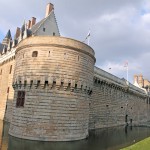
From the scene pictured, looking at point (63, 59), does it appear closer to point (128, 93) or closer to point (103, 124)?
point (103, 124)

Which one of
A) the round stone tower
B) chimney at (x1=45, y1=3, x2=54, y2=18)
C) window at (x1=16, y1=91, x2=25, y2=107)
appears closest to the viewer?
the round stone tower

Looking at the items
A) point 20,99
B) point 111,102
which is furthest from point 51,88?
point 111,102

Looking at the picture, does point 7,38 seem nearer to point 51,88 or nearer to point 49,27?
point 49,27

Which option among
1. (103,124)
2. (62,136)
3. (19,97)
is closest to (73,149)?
(62,136)

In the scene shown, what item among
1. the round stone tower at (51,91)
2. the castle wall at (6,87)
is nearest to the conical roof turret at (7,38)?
the castle wall at (6,87)

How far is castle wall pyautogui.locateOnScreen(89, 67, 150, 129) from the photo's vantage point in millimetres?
30109

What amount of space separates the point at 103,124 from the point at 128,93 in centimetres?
1391

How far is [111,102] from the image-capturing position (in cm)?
3500

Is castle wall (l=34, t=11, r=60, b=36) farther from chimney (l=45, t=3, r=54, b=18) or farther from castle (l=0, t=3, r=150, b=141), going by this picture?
castle (l=0, t=3, r=150, b=141)

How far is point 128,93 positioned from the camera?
43.7 m

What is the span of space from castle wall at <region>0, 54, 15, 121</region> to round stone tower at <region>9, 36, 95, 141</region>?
11.3 m

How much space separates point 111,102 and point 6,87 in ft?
56.4

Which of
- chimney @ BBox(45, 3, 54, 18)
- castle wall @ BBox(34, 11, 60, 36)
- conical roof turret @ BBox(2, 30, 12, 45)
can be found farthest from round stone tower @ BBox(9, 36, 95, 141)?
conical roof turret @ BBox(2, 30, 12, 45)

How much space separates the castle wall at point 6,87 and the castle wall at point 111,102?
12113mm
